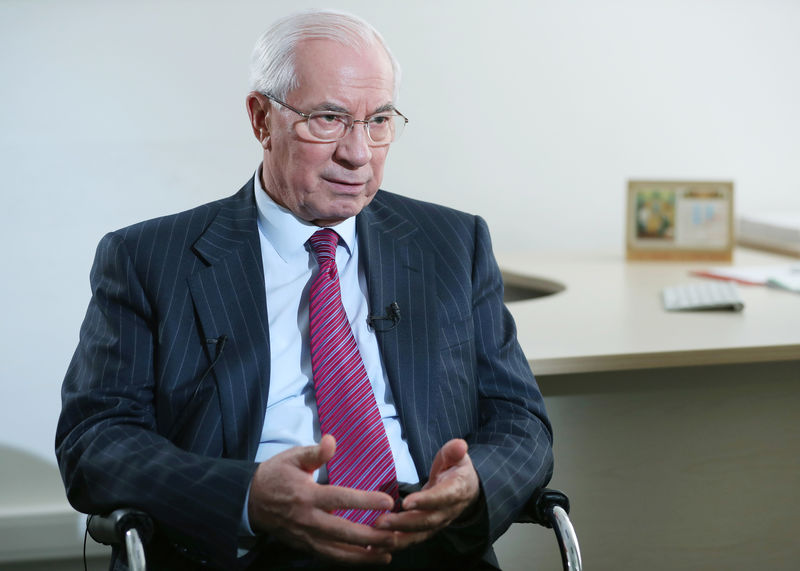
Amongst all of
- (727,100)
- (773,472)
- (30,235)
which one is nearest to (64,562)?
(30,235)

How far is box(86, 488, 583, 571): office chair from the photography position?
1.22m

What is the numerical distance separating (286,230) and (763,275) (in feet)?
5.31

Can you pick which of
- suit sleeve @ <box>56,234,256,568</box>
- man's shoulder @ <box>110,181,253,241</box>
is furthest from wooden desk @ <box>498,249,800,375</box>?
suit sleeve @ <box>56,234,256,568</box>

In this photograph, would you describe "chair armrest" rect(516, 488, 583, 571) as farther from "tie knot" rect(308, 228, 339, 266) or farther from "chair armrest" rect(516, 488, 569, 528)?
"tie knot" rect(308, 228, 339, 266)

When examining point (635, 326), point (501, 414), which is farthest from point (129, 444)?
point (635, 326)

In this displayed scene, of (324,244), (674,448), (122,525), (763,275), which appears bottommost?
(674,448)

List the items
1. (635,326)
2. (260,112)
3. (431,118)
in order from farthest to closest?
(431,118)
(635,326)
(260,112)

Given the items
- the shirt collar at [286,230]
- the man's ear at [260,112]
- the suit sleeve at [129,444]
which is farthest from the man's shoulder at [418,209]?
the suit sleeve at [129,444]

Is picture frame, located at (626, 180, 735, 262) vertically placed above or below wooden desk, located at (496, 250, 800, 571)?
above

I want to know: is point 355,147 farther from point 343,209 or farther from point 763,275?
point 763,275

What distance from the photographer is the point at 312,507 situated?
125cm

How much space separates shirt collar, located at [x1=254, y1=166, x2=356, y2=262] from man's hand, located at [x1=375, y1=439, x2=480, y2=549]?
45 cm

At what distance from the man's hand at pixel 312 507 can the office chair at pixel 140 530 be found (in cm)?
15

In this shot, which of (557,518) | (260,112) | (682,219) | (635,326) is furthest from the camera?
(682,219)
